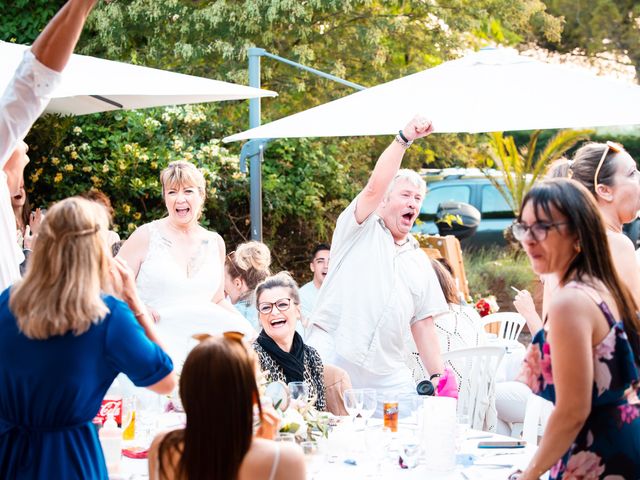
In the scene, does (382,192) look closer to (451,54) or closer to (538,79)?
(538,79)

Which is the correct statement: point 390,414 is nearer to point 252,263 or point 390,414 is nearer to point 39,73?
point 39,73

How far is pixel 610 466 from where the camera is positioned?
8.54ft

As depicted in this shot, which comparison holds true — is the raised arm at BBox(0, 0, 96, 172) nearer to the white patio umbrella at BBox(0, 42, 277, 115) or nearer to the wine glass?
the wine glass

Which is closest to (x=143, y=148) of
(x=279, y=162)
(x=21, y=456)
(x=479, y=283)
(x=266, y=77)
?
(x=279, y=162)

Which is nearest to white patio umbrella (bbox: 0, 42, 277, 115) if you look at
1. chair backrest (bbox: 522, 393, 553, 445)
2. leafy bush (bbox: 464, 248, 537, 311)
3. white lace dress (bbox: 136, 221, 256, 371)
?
white lace dress (bbox: 136, 221, 256, 371)

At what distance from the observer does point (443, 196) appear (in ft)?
50.3

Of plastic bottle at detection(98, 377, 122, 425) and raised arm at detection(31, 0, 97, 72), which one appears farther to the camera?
plastic bottle at detection(98, 377, 122, 425)

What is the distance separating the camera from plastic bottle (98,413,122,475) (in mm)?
3203

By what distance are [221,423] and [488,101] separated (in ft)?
11.8

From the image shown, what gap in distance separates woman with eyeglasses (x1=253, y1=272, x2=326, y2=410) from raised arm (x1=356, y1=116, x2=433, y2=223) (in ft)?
1.91

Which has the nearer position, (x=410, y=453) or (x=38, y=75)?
(x=38, y=75)

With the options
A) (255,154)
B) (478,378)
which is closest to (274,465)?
(478,378)

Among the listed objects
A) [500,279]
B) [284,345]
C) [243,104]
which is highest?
[243,104]

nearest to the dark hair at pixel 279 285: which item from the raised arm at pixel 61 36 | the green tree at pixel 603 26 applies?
the raised arm at pixel 61 36
